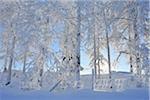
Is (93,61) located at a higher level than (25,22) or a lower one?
lower

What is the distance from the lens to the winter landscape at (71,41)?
754 inches

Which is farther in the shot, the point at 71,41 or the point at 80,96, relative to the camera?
the point at 71,41

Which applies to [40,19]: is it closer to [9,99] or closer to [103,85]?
[103,85]

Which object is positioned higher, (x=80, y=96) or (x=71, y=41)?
(x=71, y=41)

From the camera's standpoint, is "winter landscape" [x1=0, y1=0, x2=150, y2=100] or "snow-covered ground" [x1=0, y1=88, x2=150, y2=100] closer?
"snow-covered ground" [x1=0, y1=88, x2=150, y2=100]

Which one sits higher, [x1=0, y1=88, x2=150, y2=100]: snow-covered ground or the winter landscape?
the winter landscape

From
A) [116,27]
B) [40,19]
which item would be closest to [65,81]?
[40,19]

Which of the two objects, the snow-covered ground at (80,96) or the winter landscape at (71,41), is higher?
the winter landscape at (71,41)

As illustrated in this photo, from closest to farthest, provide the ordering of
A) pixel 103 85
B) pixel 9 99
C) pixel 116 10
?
pixel 9 99 → pixel 103 85 → pixel 116 10

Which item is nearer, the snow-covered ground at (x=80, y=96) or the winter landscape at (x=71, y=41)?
the snow-covered ground at (x=80, y=96)

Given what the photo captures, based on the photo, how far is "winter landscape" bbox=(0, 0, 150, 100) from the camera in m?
19.2

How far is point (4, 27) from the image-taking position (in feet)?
73.3

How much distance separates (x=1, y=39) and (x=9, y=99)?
1140 cm

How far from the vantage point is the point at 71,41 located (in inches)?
836
